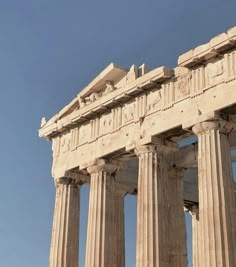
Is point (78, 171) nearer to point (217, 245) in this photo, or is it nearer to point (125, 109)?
point (125, 109)

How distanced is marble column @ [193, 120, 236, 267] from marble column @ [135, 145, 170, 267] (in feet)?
9.96

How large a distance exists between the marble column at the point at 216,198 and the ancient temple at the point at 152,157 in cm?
4

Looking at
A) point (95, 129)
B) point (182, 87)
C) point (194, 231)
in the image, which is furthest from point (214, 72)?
point (194, 231)

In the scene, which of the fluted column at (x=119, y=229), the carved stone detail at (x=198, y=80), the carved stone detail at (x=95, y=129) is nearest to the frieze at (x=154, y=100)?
the carved stone detail at (x=198, y=80)

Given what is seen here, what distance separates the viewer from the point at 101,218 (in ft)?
101

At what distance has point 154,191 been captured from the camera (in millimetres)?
27844

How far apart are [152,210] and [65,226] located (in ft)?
25.5

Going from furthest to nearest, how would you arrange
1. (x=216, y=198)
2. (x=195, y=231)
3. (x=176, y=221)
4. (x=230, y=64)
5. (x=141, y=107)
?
(x=195, y=231), (x=176, y=221), (x=141, y=107), (x=230, y=64), (x=216, y=198)

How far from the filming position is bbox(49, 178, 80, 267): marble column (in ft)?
108

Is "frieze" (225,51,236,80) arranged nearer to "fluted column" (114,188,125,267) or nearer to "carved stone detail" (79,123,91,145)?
"carved stone detail" (79,123,91,145)

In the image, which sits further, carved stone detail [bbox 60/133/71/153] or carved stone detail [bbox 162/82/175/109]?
carved stone detail [bbox 60/133/71/153]

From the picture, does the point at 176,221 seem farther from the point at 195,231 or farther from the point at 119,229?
the point at 195,231

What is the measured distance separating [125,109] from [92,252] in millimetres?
7884

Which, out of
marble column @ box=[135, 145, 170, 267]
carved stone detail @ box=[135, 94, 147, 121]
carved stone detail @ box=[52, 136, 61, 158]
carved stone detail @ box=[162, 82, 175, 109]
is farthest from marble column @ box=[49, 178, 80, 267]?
carved stone detail @ box=[162, 82, 175, 109]
